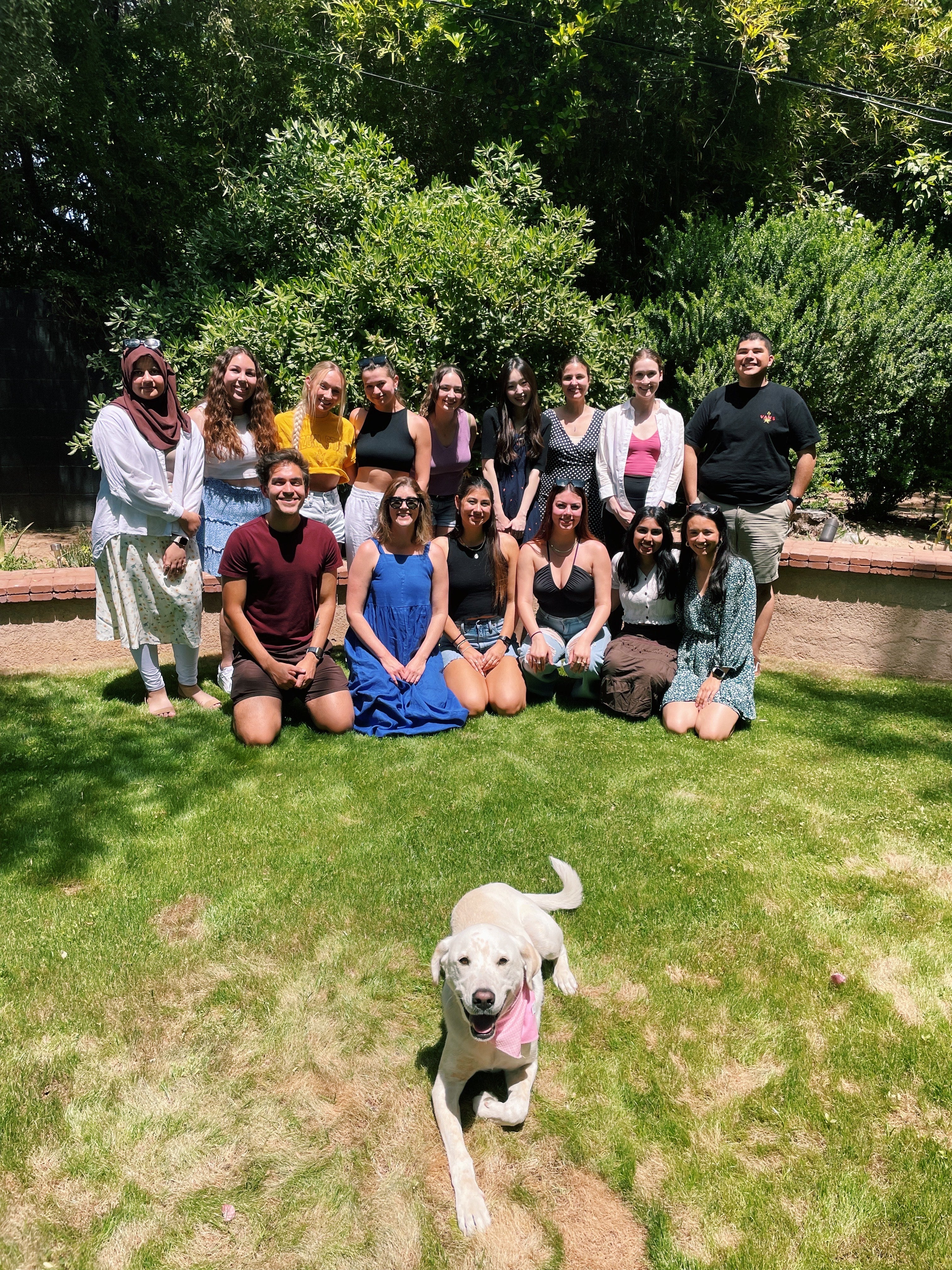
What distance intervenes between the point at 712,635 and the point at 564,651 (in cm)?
87

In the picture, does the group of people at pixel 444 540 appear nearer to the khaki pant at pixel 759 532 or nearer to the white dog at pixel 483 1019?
the khaki pant at pixel 759 532

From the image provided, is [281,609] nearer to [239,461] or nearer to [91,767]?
[239,461]

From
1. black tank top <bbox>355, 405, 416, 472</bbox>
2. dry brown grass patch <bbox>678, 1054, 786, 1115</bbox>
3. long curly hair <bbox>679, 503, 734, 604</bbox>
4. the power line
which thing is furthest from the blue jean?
the power line

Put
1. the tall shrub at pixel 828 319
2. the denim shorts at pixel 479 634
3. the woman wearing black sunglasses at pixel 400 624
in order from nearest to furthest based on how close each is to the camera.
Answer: the woman wearing black sunglasses at pixel 400 624
the denim shorts at pixel 479 634
the tall shrub at pixel 828 319

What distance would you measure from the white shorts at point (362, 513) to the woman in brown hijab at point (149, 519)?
0.90 meters

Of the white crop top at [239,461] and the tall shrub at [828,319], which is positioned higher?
the tall shrub at [828,319]

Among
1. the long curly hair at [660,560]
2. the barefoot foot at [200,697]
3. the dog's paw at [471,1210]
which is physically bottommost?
the dog's paw at [471,1210]

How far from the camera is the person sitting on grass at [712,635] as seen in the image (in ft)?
A: 16.2

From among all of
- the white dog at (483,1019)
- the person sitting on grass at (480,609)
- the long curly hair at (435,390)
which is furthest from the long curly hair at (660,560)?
the white dog at (483,1019)

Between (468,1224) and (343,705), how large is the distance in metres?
2.97

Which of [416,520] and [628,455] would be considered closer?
[416,520]

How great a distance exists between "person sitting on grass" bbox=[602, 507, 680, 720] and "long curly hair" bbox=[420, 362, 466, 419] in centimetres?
140

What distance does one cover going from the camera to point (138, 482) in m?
4.67

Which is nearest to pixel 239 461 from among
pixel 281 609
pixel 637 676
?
pixel 281 609
